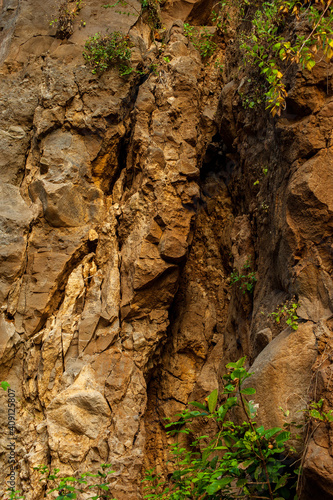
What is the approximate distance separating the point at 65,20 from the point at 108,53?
164 centimetres

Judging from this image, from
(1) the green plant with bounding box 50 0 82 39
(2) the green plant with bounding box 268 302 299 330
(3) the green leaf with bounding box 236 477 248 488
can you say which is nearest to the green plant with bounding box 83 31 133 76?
(1) the green plant with bounding box 50 0 82 39

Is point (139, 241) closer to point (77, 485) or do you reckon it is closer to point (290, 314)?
point (290, 314)

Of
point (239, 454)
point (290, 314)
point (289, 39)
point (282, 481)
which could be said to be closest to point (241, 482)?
point (239, 454)

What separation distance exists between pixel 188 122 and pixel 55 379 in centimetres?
532

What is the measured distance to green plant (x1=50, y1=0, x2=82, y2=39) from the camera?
10.1 metres

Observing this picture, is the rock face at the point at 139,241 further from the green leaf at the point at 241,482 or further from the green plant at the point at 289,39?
the green leaf at the point at 241,482

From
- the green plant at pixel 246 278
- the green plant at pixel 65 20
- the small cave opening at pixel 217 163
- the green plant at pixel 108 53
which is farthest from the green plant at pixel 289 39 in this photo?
the green plant at pixel 65 20

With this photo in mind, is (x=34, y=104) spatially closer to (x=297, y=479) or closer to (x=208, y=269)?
(x=208, y=269)

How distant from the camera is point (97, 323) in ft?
24.4

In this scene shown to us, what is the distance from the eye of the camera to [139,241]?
7.86 metres

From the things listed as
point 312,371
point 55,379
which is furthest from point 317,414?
point 55,379

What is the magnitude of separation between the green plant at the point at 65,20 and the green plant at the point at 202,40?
8.49 ft

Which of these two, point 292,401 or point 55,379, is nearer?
point 292,401

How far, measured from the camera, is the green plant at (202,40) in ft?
34.0
